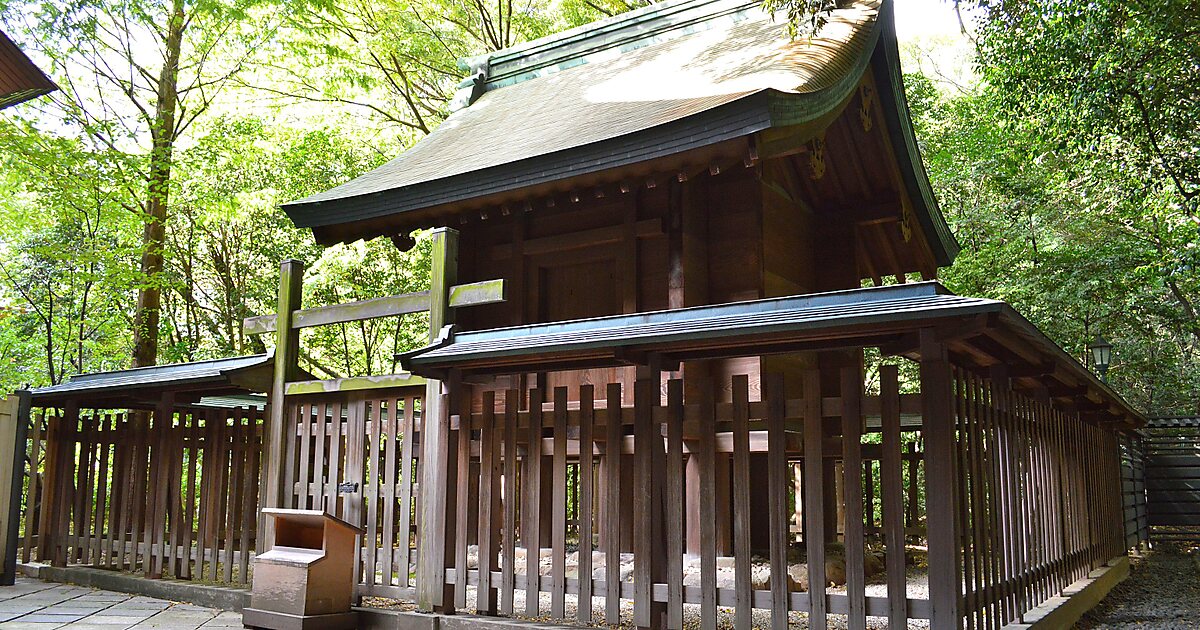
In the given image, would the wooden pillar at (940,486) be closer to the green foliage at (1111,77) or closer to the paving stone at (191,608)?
the paving stone at (191,608)

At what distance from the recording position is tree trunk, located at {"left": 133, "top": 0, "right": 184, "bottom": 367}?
1378 centimetres

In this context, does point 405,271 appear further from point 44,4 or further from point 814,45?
point 814,45

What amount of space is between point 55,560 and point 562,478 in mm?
6458

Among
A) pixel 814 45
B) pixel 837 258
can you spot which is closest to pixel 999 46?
pixel 837 258

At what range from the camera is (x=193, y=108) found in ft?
57.8

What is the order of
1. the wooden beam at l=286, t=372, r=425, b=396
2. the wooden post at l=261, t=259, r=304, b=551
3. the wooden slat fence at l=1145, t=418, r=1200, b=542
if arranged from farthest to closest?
1. the wooden slat fence at l=1145, t=418, r=1200, b=542
2. the wooden post at l=261, t=259, r=304, b=551
3. the wooden beam at l=286, t=372, r=425, b=396

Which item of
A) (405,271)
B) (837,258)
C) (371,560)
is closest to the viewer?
(371,560)

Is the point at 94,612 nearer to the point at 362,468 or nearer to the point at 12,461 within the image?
the point at 362,468

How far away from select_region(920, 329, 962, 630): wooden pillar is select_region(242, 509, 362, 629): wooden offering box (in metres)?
4.06

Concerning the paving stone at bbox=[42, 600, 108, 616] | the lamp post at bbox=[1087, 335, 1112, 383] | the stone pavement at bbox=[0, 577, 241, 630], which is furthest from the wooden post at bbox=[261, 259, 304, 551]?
the lamp post at bbox=[1087, 335, 1112, 383]

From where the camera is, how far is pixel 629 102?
8211 mm

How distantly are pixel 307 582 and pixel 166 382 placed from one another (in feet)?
9.68

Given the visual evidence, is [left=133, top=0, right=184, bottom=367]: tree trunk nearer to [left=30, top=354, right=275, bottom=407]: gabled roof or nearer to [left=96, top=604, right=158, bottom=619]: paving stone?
[left=30, top=354, right=275, bottom=407]: gabled roof

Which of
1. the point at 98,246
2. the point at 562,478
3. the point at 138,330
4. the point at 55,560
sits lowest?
the point at 55,560
